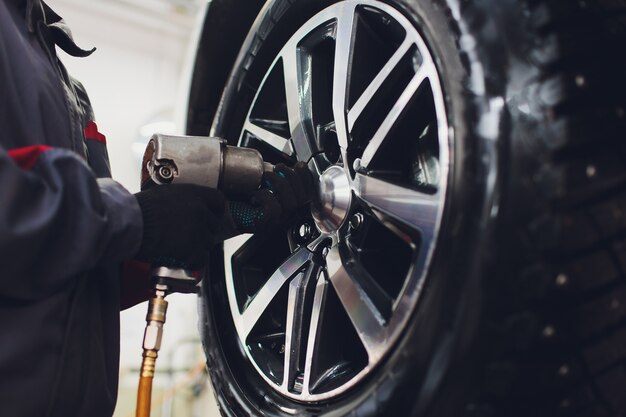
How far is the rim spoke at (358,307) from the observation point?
662mm

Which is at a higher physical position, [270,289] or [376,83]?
[376,83]

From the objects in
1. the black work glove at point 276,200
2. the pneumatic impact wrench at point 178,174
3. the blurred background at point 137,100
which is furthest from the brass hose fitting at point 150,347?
the blurred background at point 137,100

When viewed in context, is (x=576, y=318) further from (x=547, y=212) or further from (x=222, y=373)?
(x=222, y=373)

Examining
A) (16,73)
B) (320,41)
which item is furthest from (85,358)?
(320,41)

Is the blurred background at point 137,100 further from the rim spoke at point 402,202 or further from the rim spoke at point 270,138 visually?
the rim spoke at point 402,202

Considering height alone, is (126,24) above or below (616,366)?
above

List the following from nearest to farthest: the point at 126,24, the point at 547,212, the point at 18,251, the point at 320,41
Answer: the point at 547,212
the point at 18,251
the point at 320,41
the point at 126,24

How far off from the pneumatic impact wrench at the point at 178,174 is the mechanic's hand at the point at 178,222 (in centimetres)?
3

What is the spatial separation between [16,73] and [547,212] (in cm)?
66

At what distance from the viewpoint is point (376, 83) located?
0.73m

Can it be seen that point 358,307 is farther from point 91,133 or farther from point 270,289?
point 91,133

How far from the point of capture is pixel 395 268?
0.77 meters

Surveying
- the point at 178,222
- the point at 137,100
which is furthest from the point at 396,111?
the point at 137,100

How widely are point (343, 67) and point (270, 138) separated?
9.5 inches
